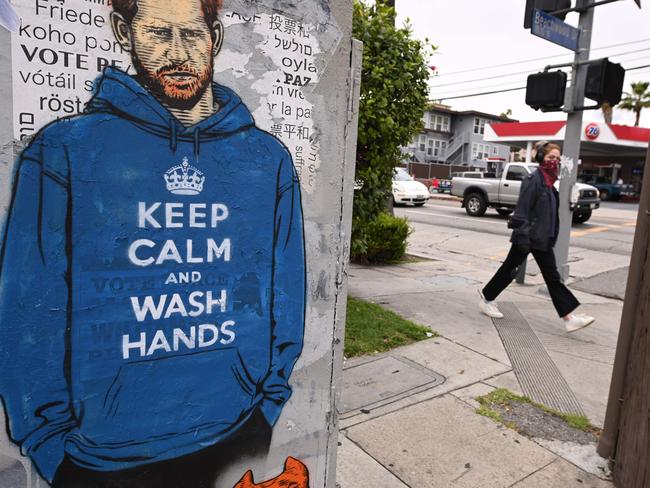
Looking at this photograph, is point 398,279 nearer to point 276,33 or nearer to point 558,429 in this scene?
point 558,429

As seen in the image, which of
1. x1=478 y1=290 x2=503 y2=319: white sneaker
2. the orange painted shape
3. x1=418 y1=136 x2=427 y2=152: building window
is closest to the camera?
the orange painted shape

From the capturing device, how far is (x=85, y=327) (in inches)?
57.4

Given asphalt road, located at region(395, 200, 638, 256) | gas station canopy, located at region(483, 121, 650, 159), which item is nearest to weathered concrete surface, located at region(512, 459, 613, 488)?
asphalt road, located at region(395, 200, 638, 256)

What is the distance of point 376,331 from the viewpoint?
4.71 metres

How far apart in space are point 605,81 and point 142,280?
22.6 ft

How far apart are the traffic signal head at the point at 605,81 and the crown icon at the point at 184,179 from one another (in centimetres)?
659

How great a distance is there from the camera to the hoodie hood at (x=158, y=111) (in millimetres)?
1409

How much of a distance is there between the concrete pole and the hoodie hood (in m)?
6.58

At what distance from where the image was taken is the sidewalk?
8.89 ft

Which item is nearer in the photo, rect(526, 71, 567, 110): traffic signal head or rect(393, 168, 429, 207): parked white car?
rect(526, 71, 567, 110): traffic signal head

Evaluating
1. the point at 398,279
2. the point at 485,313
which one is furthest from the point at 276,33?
the point at 398,279

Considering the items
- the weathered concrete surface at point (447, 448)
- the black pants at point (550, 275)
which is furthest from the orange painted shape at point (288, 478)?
the black pants at point (550, 275)

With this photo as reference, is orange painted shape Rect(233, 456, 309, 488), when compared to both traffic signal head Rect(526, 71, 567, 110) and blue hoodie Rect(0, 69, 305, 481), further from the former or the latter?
traffic signal head Rect(526, 71, 567, 110)

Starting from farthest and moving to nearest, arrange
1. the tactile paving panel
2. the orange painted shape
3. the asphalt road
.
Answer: the asphalt road
the tactile paving panel
the orange painted shape
